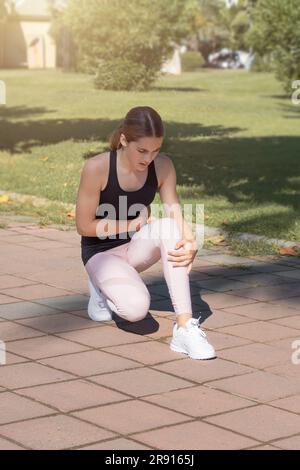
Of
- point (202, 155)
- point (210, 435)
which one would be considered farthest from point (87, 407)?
point (202, 155)

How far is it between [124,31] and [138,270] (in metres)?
28.3

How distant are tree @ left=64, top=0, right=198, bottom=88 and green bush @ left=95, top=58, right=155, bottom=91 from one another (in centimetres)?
5

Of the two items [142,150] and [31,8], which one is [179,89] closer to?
[142,150]

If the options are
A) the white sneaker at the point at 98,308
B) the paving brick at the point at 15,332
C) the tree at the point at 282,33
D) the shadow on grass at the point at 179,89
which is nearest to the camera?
the paving brick at the point at 15,332

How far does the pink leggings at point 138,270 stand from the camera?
577cm

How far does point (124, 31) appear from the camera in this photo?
111 feet

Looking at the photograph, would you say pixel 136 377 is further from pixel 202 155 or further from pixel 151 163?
pixel 202 155

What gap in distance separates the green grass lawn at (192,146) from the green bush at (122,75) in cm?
72

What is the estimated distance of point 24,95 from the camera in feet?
105

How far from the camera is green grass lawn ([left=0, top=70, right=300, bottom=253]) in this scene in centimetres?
1056

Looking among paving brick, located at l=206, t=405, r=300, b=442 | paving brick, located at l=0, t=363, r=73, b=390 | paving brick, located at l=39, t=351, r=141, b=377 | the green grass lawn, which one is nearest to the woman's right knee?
paving brick, located at l=39, t=351, r=141, b=377

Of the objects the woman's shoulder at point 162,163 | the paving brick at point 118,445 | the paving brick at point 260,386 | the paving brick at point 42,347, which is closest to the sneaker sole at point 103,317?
the paving brick at point 42,347

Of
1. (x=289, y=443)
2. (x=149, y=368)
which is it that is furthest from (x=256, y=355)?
(x=289, y=443)

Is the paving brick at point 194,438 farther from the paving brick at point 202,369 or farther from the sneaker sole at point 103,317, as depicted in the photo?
the sneaker sole at point 103,317
